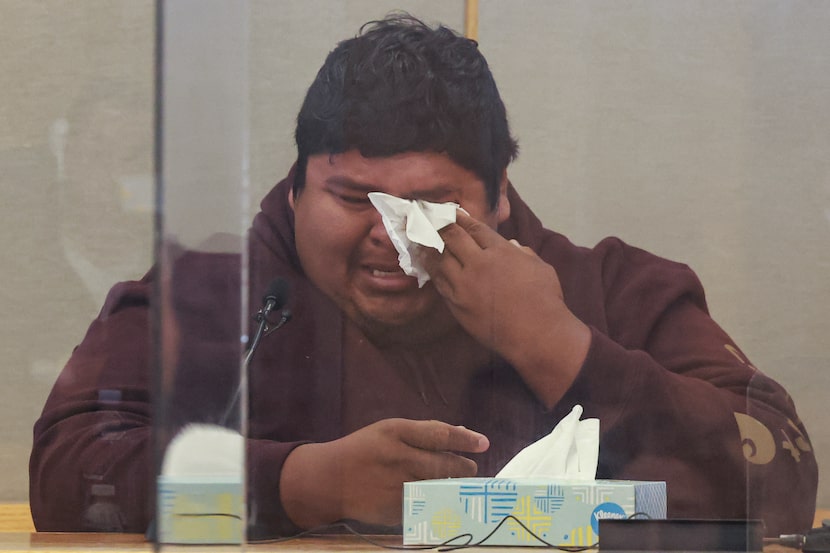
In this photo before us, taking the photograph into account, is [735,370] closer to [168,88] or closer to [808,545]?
[808,545]

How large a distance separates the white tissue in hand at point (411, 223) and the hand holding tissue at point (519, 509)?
47 centimetres

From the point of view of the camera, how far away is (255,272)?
6.32 ft

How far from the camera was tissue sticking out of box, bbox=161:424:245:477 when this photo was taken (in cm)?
85

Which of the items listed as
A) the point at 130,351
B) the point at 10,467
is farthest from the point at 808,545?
the point at 10,467

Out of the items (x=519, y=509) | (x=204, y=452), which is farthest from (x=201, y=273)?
(x=519, y=509)

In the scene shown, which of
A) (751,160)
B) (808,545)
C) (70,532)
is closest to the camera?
(808,545)

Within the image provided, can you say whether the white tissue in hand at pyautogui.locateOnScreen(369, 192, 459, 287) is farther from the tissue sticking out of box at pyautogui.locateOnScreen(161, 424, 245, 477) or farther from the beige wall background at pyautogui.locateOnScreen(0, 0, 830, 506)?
the tissue sticking out of box at pyautogui.locateOnScreen(161, 424, 245, 477)

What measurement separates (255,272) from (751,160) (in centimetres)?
90

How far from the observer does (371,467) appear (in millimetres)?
1919

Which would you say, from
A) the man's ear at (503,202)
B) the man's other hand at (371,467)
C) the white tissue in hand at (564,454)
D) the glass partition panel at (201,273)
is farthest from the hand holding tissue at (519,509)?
the glass partition panel at (201,273)

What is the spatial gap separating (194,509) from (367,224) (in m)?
1.11

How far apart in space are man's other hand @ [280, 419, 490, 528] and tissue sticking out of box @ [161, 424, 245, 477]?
99 centimetres

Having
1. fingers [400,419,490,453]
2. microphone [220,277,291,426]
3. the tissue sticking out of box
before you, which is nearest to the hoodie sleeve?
fingers [400,419,490,453]

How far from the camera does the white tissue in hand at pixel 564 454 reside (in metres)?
1.74
